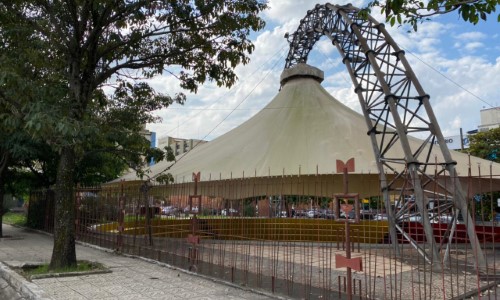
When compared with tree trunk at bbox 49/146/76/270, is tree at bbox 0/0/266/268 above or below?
above

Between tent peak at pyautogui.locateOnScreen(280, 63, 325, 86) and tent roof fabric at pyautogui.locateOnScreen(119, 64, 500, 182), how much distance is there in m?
0.04

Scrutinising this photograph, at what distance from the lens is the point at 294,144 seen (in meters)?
13.1

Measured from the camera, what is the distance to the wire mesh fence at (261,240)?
23.5ft

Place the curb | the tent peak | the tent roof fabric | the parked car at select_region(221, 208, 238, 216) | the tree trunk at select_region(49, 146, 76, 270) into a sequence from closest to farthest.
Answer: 1. the curb
2. the tree trunk at select_region(49, 146, 76, 270)
3. the parked car at select_region(221, 208, 238, 216)
4. the tent roof fabric
5. the tent peak

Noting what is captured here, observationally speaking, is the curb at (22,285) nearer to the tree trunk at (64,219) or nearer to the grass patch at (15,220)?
the tree trunk at (64,219)

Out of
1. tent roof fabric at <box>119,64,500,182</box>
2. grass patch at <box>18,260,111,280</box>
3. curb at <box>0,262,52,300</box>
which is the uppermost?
tent roof fabric at <box>119,64,500,182</box>

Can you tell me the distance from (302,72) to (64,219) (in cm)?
1088

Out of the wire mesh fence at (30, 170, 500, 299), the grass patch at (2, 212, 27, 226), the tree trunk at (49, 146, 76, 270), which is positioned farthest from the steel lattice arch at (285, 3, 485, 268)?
the grass patch at (2, 212, 27, 226)

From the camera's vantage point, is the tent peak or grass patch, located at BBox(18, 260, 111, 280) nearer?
grass patch, located at BBox(18, 260, 111, 280)

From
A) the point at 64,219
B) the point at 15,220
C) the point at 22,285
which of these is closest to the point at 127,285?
the point at 22,285

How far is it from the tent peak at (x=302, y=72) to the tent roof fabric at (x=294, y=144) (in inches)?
1.5

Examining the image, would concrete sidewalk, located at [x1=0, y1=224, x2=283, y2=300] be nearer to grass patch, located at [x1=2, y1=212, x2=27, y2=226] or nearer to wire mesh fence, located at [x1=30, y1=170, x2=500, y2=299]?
wire mesh fence, located at [x1=30, y1=170, x2=500, y2=299]

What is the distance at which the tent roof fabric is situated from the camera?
12203 mm

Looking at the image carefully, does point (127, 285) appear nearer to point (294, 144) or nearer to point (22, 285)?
point (22, 285)
